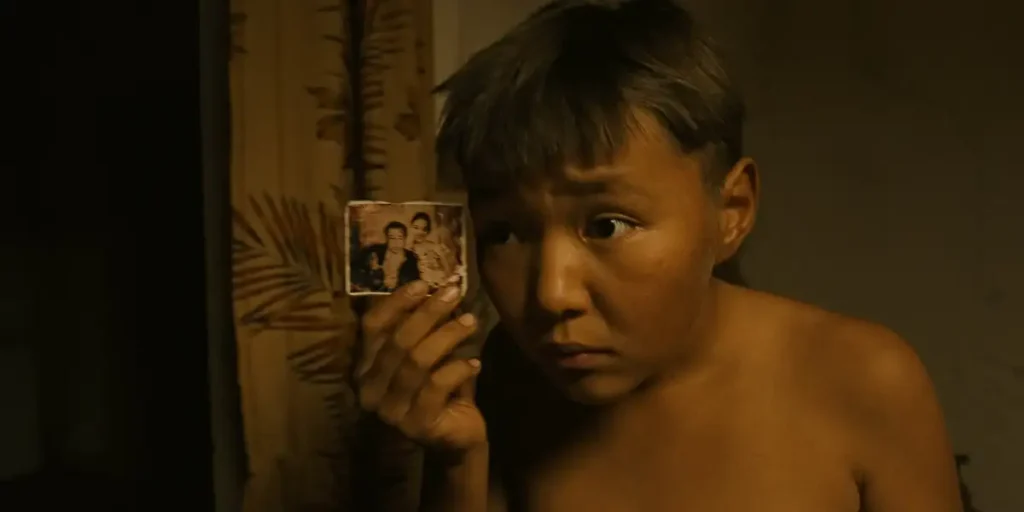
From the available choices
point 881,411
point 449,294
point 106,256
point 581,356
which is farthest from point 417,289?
point 106,256

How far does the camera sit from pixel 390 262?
73 cm

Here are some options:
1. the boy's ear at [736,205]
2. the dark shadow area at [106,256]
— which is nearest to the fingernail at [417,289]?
the boy's ear at [736,205]

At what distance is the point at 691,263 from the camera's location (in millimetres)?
737

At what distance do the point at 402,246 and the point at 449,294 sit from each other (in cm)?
5

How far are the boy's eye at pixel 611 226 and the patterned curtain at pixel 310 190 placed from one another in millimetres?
300

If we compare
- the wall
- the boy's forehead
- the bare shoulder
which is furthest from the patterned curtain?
the bare shoulder

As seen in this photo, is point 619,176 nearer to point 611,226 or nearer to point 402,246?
point 611,226

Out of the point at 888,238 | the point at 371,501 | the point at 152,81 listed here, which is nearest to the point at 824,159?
the point at 888,238

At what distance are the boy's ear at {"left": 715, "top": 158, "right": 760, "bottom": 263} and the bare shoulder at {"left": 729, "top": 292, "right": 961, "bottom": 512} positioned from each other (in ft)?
0.35

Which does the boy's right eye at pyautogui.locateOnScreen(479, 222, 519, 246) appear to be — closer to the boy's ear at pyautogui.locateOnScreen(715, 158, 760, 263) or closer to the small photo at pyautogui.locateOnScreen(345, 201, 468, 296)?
the small photo at pyautogui.locateOnScreen(345, 201, 468, 296)

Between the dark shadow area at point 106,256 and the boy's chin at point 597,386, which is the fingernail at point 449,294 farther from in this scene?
the dark shadow area at point 106,256

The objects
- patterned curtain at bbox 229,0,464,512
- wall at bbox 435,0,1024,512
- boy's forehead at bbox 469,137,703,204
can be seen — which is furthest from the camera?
wall at bbox 435,0,1024,512

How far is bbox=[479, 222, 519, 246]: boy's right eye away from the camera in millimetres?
749

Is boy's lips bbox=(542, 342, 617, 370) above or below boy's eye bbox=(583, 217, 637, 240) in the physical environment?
below
